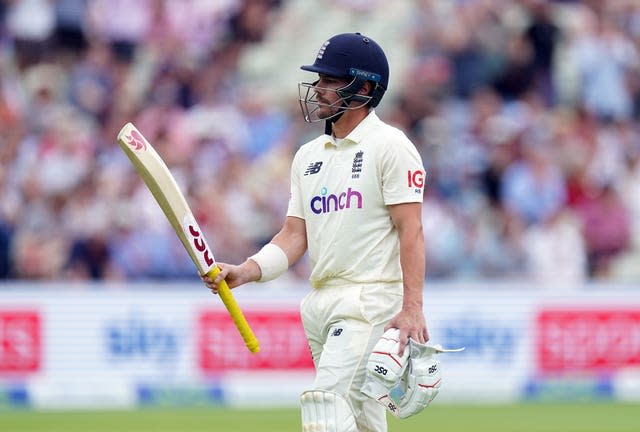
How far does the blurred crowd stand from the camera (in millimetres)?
12734

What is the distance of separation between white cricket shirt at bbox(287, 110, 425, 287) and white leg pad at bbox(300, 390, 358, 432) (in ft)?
1.77

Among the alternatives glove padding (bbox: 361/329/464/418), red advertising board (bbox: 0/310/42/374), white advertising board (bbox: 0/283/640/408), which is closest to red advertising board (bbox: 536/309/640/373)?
white advertising board (bbox: 0/283/640/408)

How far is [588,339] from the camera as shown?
1280 cm

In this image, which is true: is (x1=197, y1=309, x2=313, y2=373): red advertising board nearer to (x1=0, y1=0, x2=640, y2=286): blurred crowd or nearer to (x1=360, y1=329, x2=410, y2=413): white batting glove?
(x1=0, y1=0, x2=640, y2=286): blurred crowd

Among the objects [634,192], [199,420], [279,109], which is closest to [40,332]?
[199,420]

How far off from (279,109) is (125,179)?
87.9 inches

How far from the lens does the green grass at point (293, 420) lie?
1031 cm

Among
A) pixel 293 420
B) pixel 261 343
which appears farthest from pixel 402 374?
pixel 261 343

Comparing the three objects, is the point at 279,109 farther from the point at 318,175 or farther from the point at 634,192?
the point at 318,175

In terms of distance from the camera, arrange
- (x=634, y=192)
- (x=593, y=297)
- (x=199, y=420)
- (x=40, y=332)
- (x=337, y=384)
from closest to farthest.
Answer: (x=337, y=384), (x=199, y=420), (x=40, y=332), (x=593, y=297), (x=634, y=192)

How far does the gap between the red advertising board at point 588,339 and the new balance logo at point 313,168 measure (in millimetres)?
7100

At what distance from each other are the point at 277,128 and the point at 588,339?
3871 millimetres

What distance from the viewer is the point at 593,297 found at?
1280 cm

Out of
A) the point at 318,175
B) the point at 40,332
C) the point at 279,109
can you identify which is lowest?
the point at 40,332
